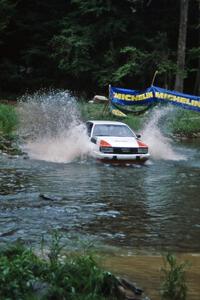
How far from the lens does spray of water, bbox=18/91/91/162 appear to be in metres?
19.7

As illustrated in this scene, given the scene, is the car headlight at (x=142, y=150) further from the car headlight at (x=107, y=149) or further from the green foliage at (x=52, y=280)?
the green foliage at (x=52, y=280)

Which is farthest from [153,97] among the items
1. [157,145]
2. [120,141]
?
[120,141]

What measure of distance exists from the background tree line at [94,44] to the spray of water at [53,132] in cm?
1291

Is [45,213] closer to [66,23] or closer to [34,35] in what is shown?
[66,23]

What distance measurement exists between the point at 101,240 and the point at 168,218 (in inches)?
87.3

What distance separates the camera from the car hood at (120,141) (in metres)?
18.2

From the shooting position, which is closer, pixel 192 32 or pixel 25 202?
pixel 25 202

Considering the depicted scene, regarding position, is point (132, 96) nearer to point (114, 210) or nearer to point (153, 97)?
point (153, 97)

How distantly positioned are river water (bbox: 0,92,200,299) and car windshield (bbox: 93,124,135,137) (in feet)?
2.12

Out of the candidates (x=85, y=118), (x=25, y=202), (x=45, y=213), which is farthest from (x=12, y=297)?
(x=85, y=118)

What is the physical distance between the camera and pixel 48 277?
5.38m

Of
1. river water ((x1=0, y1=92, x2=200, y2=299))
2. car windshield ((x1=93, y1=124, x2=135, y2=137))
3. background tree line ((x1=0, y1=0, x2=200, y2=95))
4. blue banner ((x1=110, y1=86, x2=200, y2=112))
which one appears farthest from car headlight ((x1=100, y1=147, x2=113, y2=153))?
background tree line ((x1=0, y1=0, x2=200, y2=95))

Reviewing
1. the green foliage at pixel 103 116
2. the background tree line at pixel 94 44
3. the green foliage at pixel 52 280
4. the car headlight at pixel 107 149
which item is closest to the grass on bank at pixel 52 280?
the green foliage at pixel 52 280

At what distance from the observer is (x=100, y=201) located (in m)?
12.4
